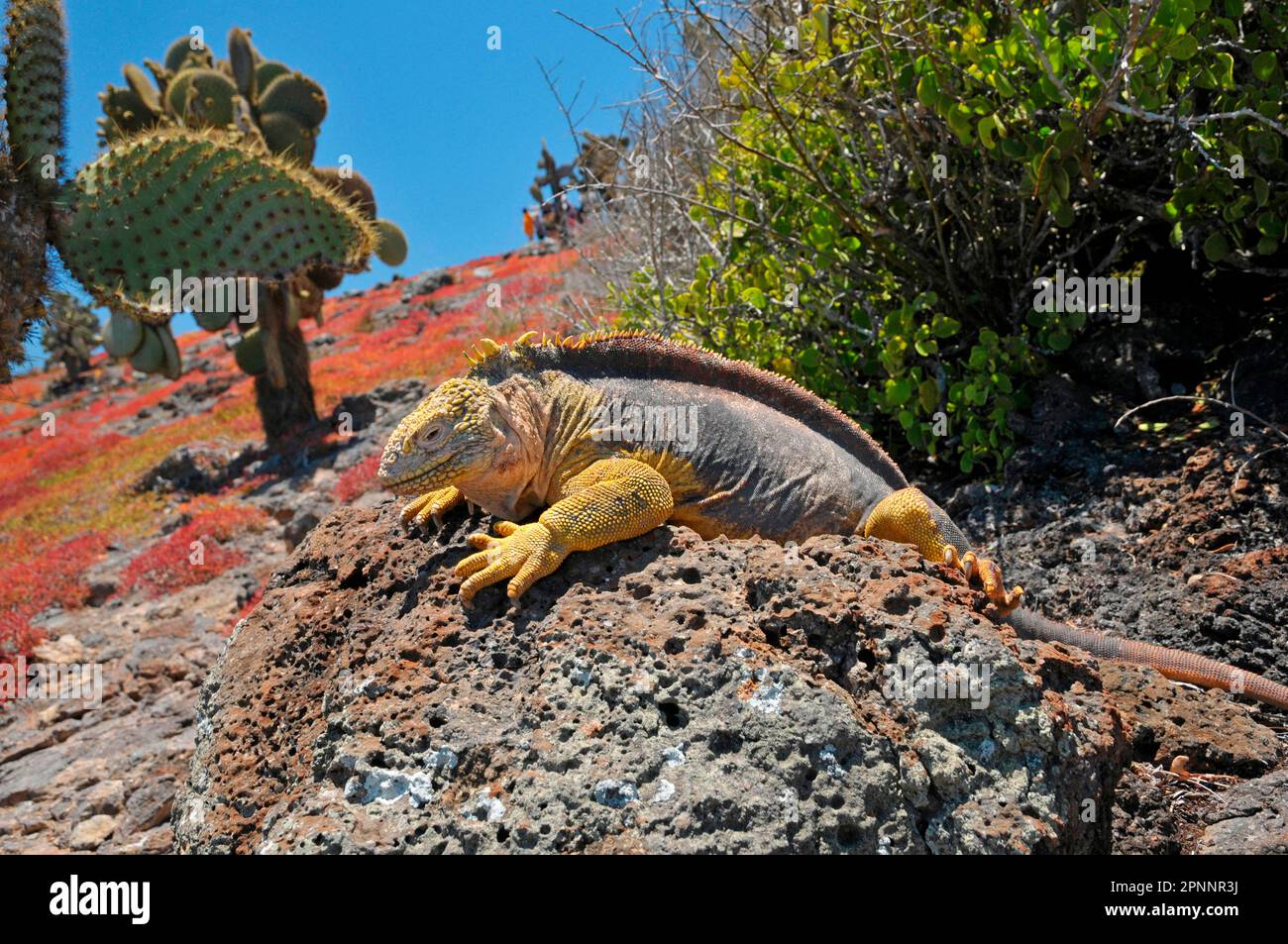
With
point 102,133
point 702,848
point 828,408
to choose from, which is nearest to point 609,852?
point 702,848

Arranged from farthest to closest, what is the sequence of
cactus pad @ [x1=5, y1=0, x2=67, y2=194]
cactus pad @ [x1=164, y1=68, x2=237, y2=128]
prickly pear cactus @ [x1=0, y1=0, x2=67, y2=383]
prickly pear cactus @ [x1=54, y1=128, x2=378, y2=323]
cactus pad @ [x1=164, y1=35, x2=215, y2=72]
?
cactus pad @ [x1=164, y1=35, x2=215, y2=72] → cactus pad @ [x1=164, y1=68, x2=237, y2=128] → prickly pear cactus @ [x1=54, y1=128, x2=378, y2=323] → cactus pad @ [x1=5, y1=0, x2=67, y2=194] → prickly pear cactus @ [x1=0, y1=0, x2=67, y2=383]

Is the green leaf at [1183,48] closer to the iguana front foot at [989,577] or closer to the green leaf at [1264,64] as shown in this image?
the green leaf at [1264,64]

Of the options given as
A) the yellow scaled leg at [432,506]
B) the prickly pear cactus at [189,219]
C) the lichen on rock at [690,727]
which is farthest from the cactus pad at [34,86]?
the lichen on rock at [690,727]

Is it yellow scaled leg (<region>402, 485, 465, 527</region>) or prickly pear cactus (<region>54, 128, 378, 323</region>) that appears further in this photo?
prickly pear cactus (<region>54, 128, 378, 323</region>)

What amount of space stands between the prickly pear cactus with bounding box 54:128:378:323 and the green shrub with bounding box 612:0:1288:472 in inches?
249

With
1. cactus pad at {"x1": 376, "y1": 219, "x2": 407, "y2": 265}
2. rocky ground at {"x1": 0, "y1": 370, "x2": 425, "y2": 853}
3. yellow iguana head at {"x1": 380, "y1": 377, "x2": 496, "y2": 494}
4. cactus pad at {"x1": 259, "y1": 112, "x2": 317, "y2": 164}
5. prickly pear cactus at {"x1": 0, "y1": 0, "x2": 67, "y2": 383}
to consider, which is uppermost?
cactus pad at {"x1": 259, "y1": 112, "x2": 317, "y2": 164}

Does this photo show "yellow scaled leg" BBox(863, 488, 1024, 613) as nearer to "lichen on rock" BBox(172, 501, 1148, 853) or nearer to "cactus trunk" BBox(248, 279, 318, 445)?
"lichen on rock" BBox(172, 501, 1148, 853)

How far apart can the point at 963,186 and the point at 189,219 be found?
28.7ft

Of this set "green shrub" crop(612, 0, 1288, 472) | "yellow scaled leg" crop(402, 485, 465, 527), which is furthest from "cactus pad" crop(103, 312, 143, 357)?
"yellow scaled leg" crop(402, 485, 465, 527)

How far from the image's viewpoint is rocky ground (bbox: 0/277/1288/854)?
3.04m

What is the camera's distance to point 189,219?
1132 cm

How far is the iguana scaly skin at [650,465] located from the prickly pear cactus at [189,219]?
23.8ft
